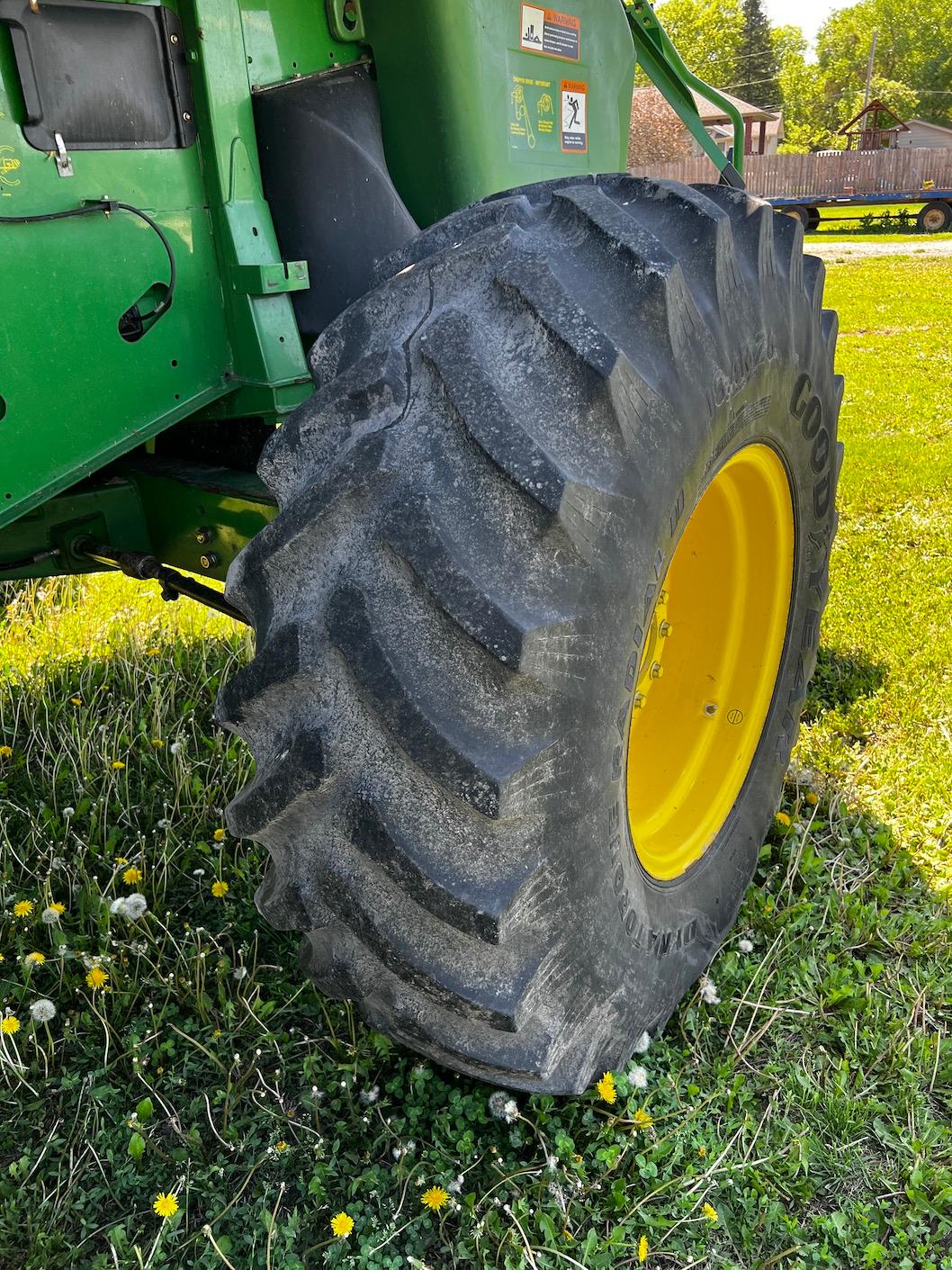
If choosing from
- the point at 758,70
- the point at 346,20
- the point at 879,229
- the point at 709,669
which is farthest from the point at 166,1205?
the point at 758,70

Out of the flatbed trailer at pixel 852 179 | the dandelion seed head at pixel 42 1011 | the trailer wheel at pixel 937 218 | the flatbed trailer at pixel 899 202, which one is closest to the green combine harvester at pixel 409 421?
the dandelion seed head at pixel 42 1011

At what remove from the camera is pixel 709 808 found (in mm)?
2355

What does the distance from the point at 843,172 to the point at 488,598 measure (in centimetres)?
3107

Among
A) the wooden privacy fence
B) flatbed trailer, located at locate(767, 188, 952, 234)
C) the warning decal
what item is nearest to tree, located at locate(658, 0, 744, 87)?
the wooden privacy fence

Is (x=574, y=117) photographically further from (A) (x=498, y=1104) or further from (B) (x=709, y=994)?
(A) (x=498, y=1104)

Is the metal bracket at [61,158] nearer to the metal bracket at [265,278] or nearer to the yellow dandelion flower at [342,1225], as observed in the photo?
the metal bracket at [265,278]

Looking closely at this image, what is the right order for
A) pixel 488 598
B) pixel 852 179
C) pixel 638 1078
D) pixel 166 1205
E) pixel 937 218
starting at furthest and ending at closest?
1. pixel 852 179
2. pixel 937 218
3. pixel 638 1078
4. pixel 166 1205
5. pixel 488 598

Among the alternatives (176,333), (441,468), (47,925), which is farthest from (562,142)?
(47,925)

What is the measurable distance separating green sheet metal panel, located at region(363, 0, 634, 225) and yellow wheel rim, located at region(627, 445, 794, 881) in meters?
0.81

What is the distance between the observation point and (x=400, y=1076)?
78.3 inches

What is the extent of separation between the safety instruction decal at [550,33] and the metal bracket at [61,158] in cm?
110

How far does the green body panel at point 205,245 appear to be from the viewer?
1.54 m

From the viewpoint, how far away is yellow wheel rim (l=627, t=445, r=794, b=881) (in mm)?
2289

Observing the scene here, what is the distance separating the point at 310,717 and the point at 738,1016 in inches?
49.0
